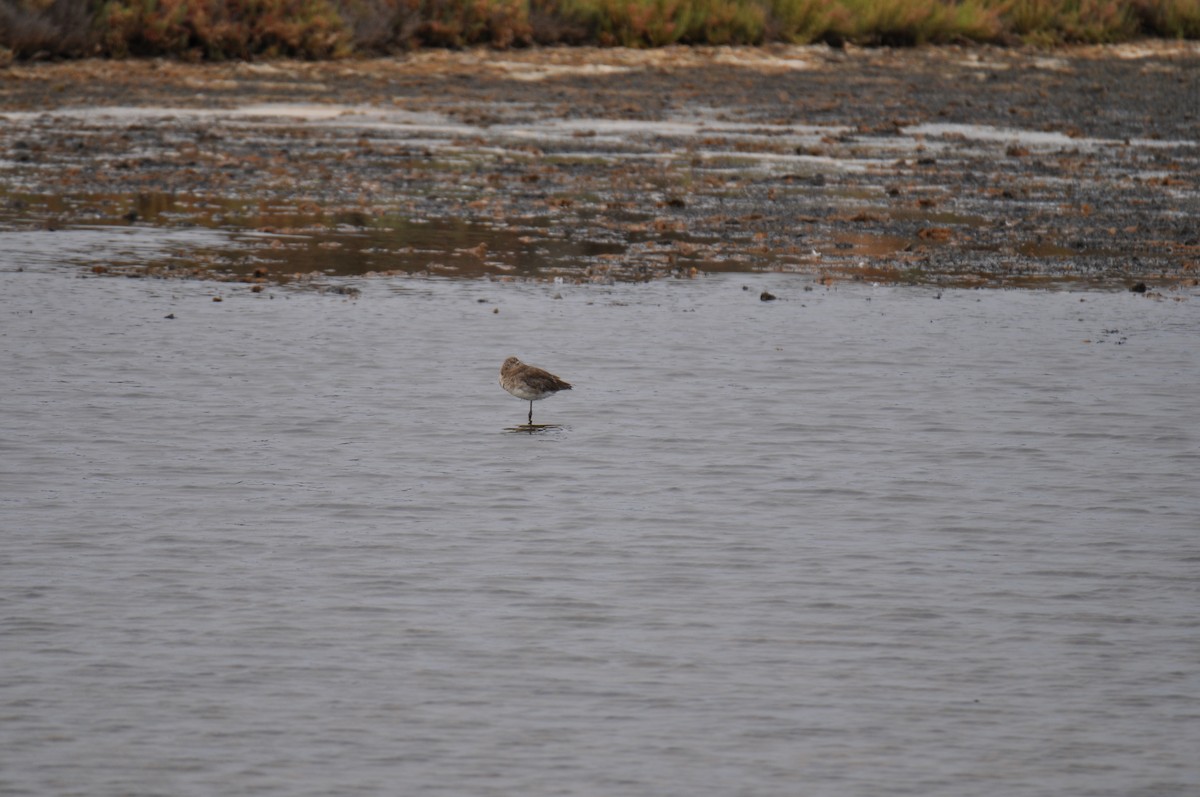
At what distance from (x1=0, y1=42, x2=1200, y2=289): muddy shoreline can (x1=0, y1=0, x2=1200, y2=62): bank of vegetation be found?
78 cm

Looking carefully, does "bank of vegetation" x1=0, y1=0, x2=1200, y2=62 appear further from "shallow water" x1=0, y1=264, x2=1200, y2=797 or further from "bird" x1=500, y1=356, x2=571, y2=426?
"bird" x1=500, y1=356, x2=571, y2=426

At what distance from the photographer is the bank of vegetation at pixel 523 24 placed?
114 ft

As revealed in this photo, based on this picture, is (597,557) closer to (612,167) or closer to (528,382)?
(528,382)

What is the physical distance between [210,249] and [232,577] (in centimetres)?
948

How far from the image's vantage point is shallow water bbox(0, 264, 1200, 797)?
6.48 m

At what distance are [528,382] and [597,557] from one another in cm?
275

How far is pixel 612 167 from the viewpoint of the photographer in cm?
2394

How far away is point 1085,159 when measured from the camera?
25.6 metres

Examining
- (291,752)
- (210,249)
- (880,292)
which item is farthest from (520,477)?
(210,249)

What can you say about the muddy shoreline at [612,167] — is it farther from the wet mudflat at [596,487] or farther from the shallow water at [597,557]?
the shallow water at [597,557]

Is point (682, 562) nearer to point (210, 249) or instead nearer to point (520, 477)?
point (520, 477)

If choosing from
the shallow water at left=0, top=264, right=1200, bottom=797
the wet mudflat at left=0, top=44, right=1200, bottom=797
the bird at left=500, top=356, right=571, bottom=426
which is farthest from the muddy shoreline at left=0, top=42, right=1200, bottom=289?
the bird at left=500, top=356, right=571, bottom=426

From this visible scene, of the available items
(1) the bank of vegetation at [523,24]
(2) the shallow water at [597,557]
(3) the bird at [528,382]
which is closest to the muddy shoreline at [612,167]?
(1) the bank of vegetation at [523,24]

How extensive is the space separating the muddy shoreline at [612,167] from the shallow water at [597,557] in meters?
3.20
